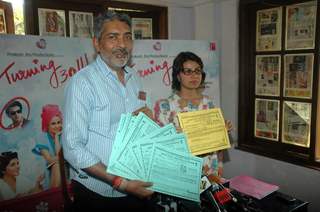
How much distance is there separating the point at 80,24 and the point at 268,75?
1635mm

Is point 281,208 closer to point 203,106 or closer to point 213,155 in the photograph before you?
point 213,155

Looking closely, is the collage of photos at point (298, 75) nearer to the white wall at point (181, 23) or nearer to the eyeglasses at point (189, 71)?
the eyeglasses at point (189, 71)

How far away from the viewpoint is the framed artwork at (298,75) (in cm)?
229

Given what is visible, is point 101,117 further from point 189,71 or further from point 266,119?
point 266,119

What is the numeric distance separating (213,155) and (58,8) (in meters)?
1.63

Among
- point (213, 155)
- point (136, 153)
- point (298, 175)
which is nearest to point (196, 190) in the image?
point (136, 153)

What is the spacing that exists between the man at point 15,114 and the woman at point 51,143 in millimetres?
133

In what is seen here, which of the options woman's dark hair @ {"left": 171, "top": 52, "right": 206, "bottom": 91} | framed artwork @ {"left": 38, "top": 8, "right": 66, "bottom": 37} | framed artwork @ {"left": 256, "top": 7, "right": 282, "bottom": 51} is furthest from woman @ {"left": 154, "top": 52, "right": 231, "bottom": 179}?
framed artwork @ {"left": 38, "top": 8, "right": 66, "bottom": 37}

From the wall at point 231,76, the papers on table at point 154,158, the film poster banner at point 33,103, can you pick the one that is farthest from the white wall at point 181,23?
the papers on table at point 154,158

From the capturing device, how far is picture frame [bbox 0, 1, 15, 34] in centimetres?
208

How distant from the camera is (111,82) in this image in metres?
1.39

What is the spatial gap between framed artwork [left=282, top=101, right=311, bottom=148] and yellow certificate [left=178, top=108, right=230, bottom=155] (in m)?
0.88

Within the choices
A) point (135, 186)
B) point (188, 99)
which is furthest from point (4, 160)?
point (188, 99)

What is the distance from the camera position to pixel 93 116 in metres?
1.33
